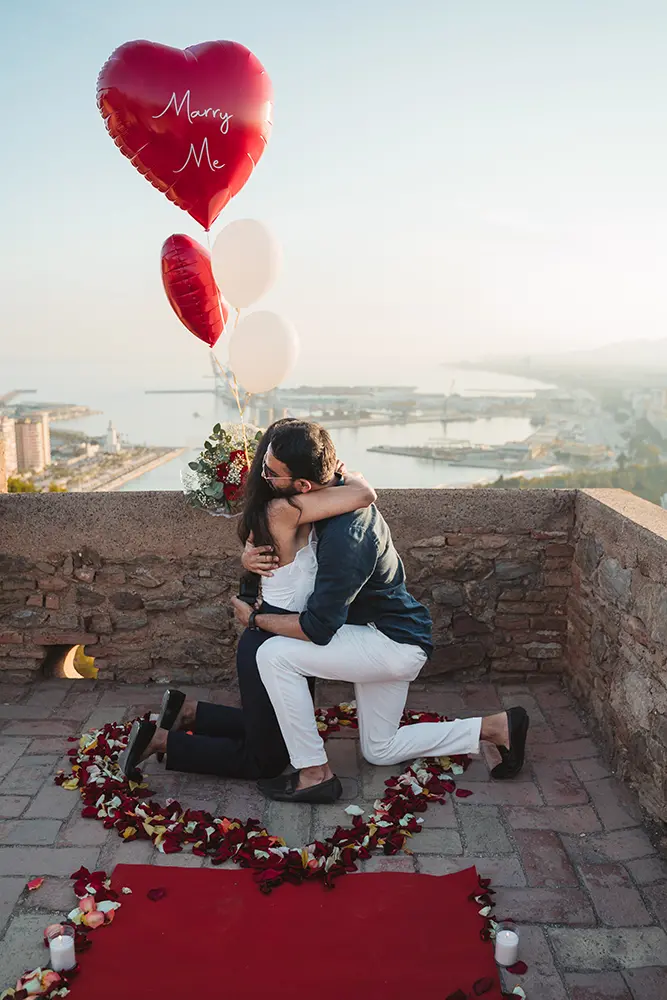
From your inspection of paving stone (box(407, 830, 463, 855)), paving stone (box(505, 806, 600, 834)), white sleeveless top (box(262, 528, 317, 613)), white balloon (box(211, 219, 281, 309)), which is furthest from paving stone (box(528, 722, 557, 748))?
white balloon (box(211, 219, 281, 309))

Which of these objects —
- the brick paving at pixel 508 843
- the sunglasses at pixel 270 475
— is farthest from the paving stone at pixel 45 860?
the sunglasses at pixel 270 475

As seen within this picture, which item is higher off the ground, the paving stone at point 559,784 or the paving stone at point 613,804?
the paving stone at point 613,804

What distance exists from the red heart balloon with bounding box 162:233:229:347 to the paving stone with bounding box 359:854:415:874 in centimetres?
235

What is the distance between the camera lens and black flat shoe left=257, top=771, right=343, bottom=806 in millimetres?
2697

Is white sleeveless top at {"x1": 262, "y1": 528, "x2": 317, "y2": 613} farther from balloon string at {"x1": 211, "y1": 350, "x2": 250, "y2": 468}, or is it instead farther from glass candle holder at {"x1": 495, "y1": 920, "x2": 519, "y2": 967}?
glass candle holder at {"x1": 495, "y1": 920, "x2": 519, "y2": 967}

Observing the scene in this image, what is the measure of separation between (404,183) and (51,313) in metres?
7.66

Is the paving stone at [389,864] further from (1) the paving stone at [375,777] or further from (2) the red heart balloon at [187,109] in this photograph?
(2) the red heart balloon at [187,109]

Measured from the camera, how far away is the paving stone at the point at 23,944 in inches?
76.7

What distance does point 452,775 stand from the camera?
2.90 metres

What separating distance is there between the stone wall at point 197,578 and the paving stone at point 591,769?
763mm

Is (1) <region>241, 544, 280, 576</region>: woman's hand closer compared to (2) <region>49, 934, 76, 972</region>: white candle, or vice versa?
(2) <region>49, 934, 76, 972</region>: white candle

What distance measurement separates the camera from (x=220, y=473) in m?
3.51

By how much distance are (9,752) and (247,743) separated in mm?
980

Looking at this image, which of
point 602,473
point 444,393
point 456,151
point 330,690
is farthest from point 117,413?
point 456,151
